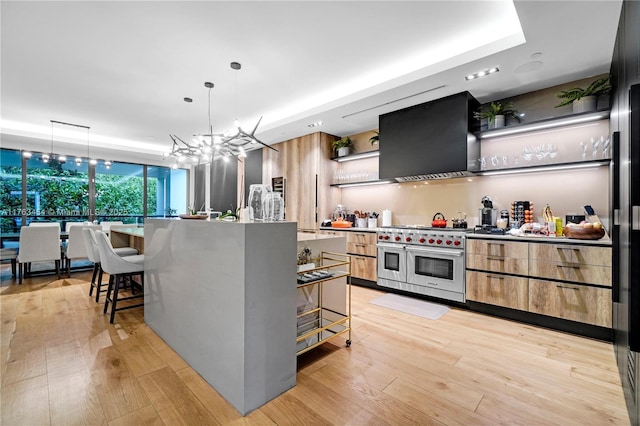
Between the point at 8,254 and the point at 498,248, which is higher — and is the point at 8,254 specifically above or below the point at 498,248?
below

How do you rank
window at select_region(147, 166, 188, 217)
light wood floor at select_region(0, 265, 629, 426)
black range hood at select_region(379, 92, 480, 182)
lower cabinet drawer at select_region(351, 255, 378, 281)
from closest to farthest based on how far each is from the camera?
1. light wood floor at select_region(0, 265, 629, 426)
2. black range hood at select_region(379, 92, 480, 182)
3. lower cabinet drawer at select_region(351, 255, 378, 281)
4. window at select_region(147, 166, 188, 217)

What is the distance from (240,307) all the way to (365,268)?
2.92 m

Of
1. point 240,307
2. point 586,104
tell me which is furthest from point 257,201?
point 586,104

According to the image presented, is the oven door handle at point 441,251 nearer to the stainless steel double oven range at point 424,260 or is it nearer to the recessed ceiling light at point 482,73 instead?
the stainless steel double oven range at point 424,260

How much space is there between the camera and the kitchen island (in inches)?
60.3

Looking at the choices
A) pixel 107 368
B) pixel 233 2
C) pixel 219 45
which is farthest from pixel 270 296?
pixel 219 45

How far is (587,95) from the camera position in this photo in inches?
109

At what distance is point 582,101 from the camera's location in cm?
280

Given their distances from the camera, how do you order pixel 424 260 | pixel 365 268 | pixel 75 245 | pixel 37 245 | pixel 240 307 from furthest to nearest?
1. pixel 75 245
2. pixel 37 245
3. pixel 365 268
4. pixel 424 260
5. pixel 240 307

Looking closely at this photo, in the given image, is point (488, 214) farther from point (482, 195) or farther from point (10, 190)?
point (10, 190)

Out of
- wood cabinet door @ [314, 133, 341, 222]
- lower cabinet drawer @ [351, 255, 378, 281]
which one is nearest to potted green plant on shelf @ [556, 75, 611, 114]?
lower cabinet drawer @ [351, 255, 378, 281]

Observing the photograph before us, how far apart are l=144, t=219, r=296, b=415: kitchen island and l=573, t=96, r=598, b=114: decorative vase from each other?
325 cm

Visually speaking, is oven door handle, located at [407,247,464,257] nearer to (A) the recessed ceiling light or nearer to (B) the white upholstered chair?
(A) the recessed ceiling light

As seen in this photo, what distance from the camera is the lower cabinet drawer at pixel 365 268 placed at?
4.09 meters
